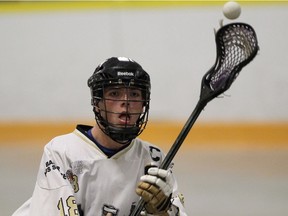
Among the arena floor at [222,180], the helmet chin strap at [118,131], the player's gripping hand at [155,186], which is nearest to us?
the player's gripping hand at [155,186]

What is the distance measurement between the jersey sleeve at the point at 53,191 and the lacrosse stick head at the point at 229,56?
17.3 inches

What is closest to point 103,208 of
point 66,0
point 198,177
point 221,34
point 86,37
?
point 221,34

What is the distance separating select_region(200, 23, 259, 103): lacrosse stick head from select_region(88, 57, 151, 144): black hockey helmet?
185mm

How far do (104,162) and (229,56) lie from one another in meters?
0.46

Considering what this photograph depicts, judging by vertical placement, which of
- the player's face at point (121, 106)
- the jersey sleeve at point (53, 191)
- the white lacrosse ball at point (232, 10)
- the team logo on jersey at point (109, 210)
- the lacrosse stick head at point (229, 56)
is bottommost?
the team logo on jersey at point (109, 210)

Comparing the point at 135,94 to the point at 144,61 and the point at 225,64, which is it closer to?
the point at 225,64

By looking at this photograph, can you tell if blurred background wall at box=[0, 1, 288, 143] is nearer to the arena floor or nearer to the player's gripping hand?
the arena floor

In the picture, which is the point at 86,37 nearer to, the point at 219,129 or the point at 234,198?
the point at 219,129

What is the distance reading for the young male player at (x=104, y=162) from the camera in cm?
117

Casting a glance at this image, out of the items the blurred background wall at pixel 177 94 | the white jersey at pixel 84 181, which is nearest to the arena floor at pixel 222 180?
the blurred background wall at pixel 177 94

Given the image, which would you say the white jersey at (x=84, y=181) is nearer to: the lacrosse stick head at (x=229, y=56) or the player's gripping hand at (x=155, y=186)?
the player's gripping hand at (x=155, y=186)

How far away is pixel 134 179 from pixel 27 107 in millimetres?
878

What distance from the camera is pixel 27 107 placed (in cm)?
196

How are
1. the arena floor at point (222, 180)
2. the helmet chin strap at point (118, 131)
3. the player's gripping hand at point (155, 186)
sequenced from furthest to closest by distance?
the arena floor at point (222, 180) < the helmet chin strap at point (118, 131) < the player's gripping hand at point (155, 186)
